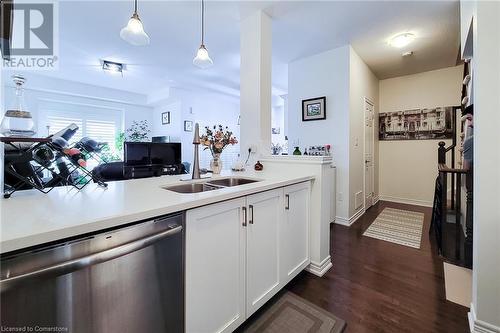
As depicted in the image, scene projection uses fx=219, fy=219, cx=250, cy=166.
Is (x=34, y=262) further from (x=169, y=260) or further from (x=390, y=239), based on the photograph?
(x=390, y=239)

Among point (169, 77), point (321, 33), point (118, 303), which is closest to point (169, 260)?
point (118, 303)

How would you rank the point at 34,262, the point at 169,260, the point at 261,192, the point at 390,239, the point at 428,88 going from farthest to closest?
the point at 428,88, the point at 390,239, the point at 261,192, the point at 169,260, the point at 34,262

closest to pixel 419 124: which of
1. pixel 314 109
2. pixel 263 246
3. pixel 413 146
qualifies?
pixel 413 146

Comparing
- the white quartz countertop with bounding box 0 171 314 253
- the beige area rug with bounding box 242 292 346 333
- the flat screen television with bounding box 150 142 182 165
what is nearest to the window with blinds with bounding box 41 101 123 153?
the flat screen television with bounding box 150 142 182 165

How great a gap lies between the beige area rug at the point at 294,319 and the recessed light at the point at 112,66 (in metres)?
4.53

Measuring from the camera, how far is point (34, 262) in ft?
2.09

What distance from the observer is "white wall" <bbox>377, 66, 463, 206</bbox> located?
13.1 ft

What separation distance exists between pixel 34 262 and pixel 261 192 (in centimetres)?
104

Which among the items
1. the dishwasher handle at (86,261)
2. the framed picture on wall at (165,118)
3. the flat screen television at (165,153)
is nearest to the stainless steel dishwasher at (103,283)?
the dishwasher handle at (86,261)

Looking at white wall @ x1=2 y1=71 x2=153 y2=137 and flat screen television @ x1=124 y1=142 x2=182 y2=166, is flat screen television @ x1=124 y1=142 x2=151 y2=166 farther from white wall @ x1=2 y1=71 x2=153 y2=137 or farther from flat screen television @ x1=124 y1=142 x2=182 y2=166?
white wall @ x1=2 y1=71 x2=153 y2=137

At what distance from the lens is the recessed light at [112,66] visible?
3911mm

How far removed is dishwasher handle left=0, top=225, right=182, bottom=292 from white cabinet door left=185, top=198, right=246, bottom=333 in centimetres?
19

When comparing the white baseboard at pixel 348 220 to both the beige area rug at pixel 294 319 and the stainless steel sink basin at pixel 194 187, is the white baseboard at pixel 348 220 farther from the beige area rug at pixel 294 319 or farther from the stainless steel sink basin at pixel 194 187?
the stainless steel sink basin at pixel 194 187

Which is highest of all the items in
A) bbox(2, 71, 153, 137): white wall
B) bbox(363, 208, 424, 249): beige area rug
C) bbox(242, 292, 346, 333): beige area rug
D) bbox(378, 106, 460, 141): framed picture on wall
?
bbox(2, 71, 153, 137): white wall
